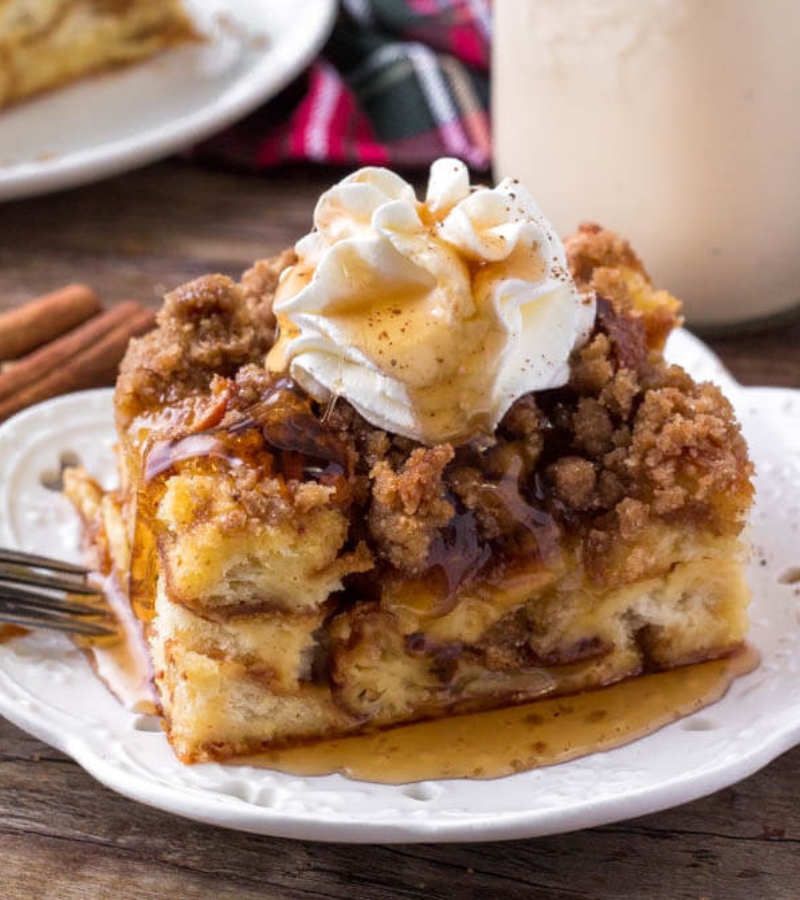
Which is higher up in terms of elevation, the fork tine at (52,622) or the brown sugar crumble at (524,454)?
the brown sugar crumble at (524,454)

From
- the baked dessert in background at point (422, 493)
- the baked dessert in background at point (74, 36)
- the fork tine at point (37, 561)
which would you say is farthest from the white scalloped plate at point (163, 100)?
the baked dessert in background at point (422, 493)

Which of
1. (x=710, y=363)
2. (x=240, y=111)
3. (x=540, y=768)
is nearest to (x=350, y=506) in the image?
(x=540, y=768)

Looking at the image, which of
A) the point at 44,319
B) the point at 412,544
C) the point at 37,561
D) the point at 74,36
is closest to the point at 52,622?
the point at 37,561

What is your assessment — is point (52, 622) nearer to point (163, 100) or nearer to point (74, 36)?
point (163, 100)

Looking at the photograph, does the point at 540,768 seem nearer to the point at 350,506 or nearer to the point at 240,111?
the point at 350,506

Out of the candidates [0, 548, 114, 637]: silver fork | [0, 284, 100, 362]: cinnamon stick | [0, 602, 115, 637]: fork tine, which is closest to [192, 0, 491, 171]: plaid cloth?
[0, 284, 100, 362]: cinnamon stick

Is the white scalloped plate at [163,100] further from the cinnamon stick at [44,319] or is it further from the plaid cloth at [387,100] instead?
the cinnamon stick at [44,319]

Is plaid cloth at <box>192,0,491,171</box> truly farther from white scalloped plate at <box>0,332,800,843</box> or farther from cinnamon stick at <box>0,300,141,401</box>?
white scalloped plate at <box>0,332,800,843</box>
